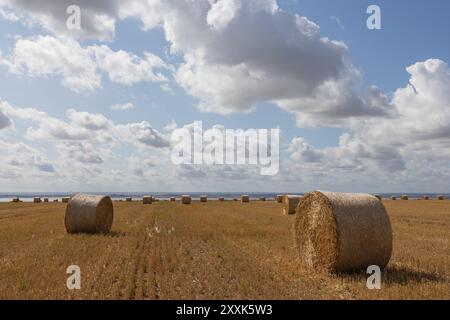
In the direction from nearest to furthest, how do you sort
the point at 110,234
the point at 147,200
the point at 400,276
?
the point at 400,276 → the point at 110,234 → the point at 147,200

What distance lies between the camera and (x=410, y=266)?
12188 millimetres

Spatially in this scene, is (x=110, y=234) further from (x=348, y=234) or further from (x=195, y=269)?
(x=348, y=234)

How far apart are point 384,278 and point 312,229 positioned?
2.66m

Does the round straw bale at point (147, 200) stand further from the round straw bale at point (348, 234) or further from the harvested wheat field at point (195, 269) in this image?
the round straw bale at point (348, 234)

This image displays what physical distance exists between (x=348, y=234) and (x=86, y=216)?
506 inches

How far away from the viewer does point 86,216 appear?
20.4m

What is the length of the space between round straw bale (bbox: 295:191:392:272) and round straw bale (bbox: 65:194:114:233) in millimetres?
11167

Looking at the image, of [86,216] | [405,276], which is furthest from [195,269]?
[86,216]

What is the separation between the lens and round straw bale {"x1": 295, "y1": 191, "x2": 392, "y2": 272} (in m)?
11.2

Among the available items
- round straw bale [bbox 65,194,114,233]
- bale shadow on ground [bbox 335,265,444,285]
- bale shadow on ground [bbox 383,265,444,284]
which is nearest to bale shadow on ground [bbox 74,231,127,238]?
round straw bale [bbox 65,194,114,233]
